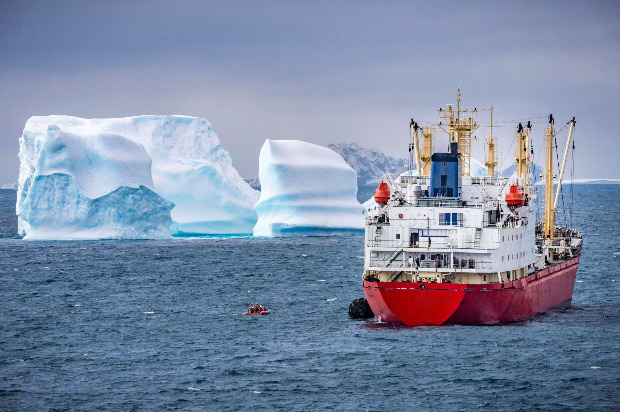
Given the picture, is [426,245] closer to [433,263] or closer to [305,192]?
[433,263]

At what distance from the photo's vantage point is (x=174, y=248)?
91750 millimetres

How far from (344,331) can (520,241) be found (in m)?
10.0

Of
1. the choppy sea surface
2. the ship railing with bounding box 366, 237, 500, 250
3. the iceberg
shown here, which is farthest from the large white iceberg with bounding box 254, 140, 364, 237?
the ship railing with bounding box 366, 237, 500, 250

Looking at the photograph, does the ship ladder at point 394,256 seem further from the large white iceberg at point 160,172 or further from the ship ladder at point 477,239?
the large white iceberg at point 160,172

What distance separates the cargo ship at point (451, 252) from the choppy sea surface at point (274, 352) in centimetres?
107

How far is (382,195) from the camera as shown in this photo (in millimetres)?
46938

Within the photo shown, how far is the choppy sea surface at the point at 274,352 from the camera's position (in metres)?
32.8

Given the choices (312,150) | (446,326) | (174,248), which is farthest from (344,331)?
(312,150)

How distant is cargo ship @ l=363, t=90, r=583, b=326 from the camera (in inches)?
1673

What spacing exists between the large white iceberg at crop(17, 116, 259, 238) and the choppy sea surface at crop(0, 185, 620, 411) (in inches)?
878

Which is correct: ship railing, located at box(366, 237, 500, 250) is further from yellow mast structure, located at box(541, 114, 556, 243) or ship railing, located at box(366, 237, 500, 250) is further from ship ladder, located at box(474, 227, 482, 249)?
yellow mast structure, located at box(541, 114, 556, 243)

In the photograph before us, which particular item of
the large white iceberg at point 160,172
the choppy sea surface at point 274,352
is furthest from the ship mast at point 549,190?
the large white iceberg at point 160,172

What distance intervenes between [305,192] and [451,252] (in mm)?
51766

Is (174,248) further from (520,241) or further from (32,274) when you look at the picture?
(520,241)
